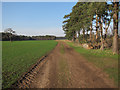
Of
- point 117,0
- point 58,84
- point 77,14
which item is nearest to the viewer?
point 58,84

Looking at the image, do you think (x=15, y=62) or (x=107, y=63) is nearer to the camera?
(x=107, y=63)

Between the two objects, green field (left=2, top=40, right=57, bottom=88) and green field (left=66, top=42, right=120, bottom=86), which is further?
green field (left=66, top=42, right=120, bottom=86)

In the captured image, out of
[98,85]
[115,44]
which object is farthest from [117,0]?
[98,85]

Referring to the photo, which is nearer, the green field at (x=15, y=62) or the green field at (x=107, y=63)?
the green field at (x=15, y=62)

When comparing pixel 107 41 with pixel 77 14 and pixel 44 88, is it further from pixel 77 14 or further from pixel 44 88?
pixel 44 88

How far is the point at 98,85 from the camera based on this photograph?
13.1 ft

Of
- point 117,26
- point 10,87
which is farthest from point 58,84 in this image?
point 117,26

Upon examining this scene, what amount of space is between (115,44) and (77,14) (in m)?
18.6

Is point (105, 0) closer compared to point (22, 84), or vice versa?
point (22, 84)

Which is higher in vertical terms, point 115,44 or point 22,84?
point 115,44

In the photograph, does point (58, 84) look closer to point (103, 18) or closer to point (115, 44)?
point (115, 44)

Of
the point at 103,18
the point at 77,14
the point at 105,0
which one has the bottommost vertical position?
the point at 103,18

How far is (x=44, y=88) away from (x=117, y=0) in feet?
54.5

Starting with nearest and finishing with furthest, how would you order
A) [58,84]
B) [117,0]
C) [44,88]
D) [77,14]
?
1. [44,88]
2. [58,84]
3. [117,0]
4. [77,14]
